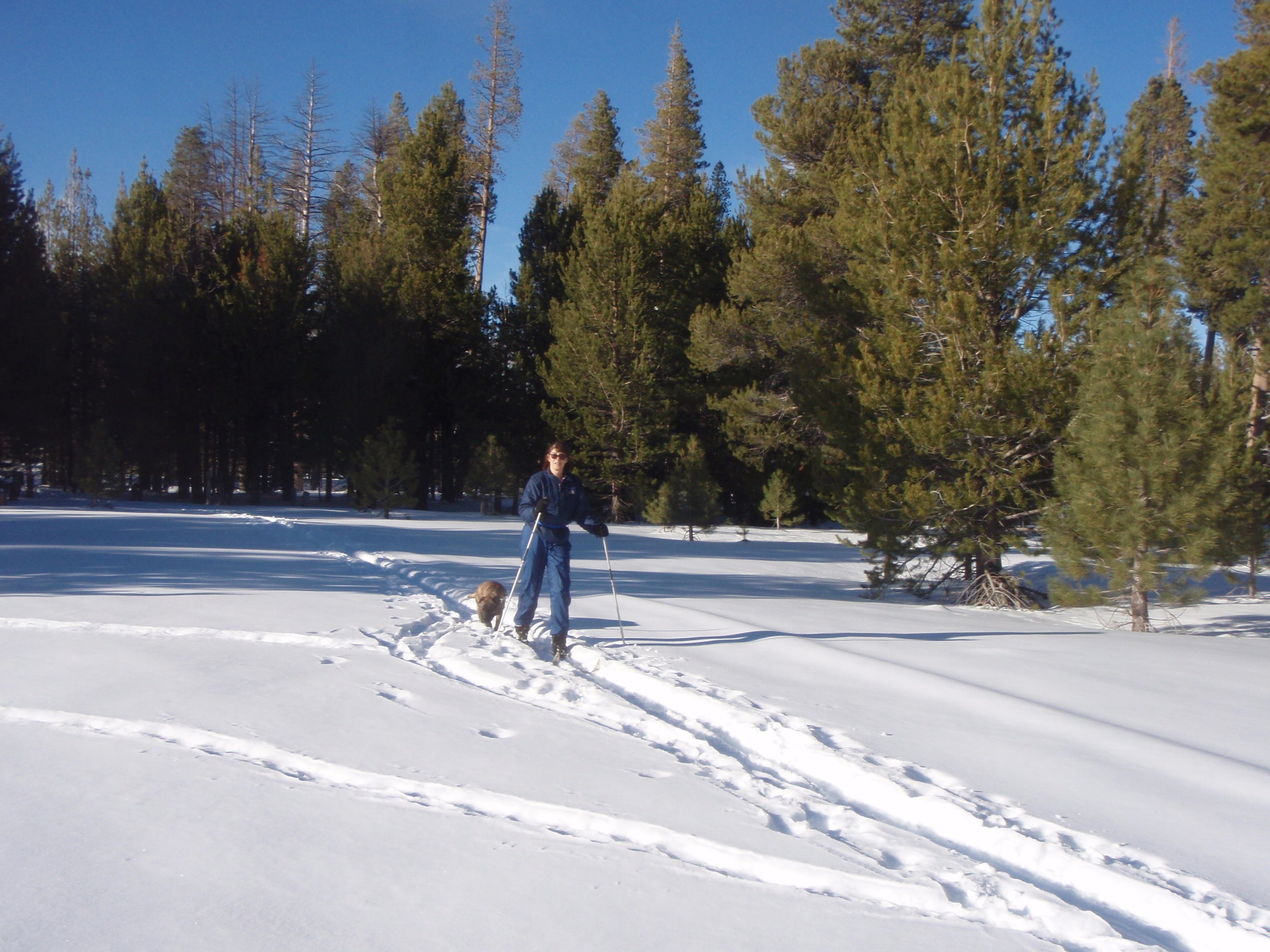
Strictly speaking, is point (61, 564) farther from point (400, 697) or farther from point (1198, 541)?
point (1198, 541)

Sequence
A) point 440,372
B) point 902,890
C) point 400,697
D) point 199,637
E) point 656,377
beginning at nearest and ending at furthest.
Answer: point 902,890
point 400,697
point 199,637
point 656,377
point 440,372

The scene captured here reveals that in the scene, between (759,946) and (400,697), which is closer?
(759,946)

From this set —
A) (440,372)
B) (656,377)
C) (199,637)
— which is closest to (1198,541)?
(199,637)

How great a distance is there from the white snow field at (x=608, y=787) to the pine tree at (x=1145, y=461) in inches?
77.8

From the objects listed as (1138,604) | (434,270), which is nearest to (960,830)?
(1138,604)

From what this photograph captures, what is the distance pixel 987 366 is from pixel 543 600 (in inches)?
271

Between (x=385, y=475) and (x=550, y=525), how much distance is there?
1993 cm

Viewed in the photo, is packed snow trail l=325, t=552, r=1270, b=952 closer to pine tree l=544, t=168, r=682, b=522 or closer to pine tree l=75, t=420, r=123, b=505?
pine tree l=544, t=168, r=682, b=522

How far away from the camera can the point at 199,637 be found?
6418mm

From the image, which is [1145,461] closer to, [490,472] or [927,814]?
[927,814]

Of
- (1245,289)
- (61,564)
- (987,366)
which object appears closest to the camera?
(61,564)

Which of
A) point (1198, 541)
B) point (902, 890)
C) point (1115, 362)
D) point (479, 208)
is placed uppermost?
point (479, 208)

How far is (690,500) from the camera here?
23641 millimetres

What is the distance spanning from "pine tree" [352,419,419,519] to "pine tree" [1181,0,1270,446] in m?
21.4
